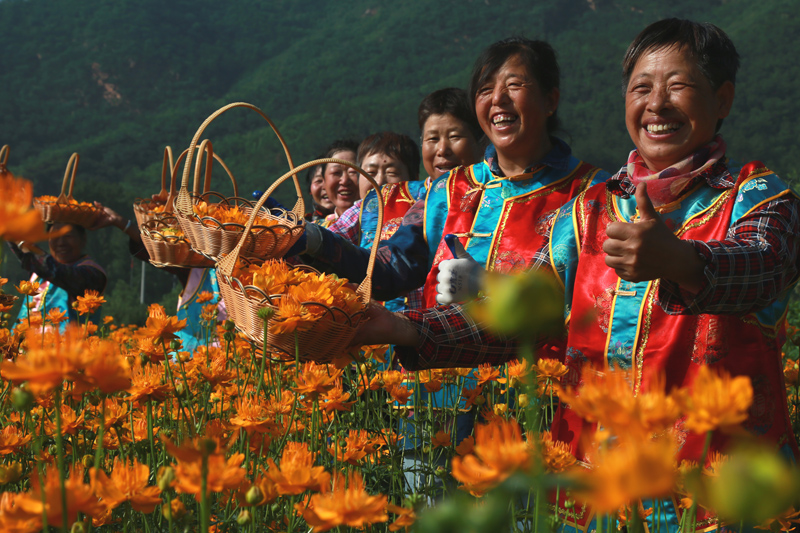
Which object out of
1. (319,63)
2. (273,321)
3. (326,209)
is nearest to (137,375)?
(273,321)

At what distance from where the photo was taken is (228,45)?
50.3 m

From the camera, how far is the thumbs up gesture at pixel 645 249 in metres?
0.89

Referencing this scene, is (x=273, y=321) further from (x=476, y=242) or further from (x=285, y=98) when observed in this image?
(x=285, y=98)

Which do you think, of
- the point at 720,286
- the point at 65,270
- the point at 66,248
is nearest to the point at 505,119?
the point at 720,286

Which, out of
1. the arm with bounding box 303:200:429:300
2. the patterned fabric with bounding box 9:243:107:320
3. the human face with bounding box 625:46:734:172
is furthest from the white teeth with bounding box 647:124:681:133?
the patterned fabric with bounding box 9:243:107:320

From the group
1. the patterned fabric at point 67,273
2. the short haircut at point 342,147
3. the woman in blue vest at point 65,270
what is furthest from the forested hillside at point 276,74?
the short haircut at point 342,147

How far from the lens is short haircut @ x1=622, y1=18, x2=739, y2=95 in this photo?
→ 4.37 ft

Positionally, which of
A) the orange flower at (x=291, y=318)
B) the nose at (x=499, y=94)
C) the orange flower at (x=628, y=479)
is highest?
the nose at (x=499, y=94)

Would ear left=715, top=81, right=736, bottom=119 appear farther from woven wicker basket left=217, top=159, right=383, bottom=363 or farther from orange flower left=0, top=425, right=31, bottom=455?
orange flower left=0, top=425, right=31, bottom=455

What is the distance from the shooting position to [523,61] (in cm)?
183

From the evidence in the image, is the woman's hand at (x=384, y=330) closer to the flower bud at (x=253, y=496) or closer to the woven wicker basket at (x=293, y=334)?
the woven wicker basket at (x=293, y=334)

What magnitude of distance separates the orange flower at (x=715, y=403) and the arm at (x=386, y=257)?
1.33m

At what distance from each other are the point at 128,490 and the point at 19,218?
1.05 ft

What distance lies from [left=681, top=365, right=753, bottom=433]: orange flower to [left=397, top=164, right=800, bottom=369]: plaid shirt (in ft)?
1.93
